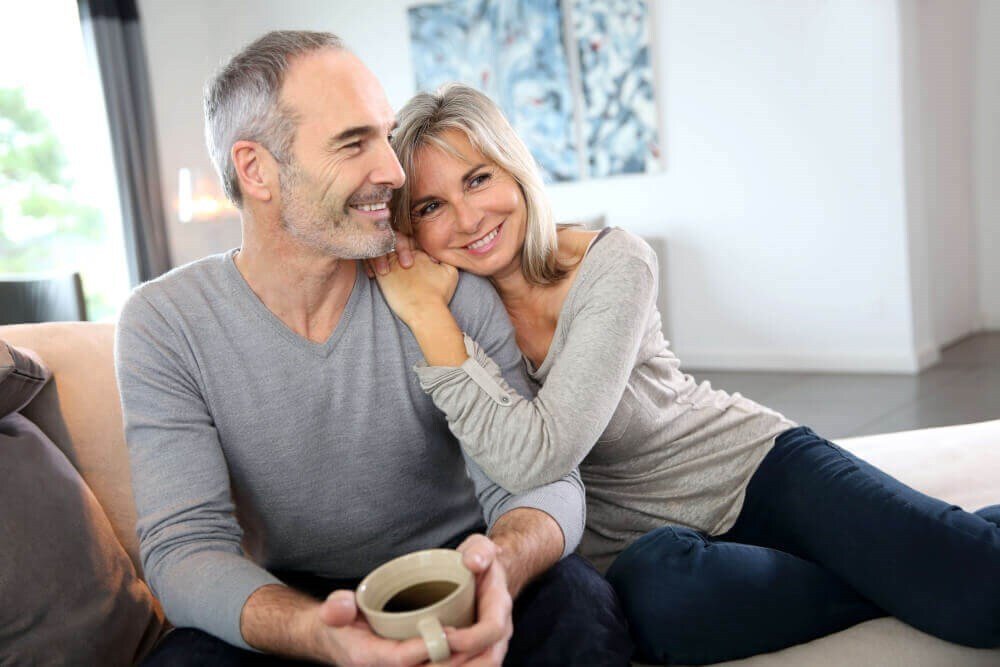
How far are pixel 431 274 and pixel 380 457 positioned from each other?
33 centimetres

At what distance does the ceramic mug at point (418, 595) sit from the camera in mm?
978

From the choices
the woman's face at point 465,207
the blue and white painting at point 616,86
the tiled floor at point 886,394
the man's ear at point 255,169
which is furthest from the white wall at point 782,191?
the man's ear at point 255,169

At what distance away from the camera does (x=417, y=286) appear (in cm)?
164

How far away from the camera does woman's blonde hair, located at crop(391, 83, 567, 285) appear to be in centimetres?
173

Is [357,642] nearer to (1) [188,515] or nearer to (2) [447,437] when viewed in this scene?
(1) [188,515]

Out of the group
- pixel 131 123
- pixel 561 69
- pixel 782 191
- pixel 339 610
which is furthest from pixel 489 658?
pixel 131 123

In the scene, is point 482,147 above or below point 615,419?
above

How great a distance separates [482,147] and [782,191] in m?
3.61

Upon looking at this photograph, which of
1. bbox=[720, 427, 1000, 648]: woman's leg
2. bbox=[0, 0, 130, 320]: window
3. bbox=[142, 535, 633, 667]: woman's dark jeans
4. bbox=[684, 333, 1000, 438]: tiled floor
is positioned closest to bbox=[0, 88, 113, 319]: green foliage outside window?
bbox=[0, 0, 130, 320]: window

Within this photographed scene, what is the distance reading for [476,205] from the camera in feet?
5.67

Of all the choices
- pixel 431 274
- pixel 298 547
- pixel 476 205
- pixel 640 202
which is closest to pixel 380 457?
pixel 298 547

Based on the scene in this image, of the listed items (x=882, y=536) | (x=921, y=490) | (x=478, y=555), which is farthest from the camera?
(x=921, y=490)

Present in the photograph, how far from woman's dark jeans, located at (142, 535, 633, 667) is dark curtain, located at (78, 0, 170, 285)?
5.01 m

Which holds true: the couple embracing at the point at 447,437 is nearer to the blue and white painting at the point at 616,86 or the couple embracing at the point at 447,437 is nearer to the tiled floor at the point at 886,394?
the tiled floor at the point at 886,394
